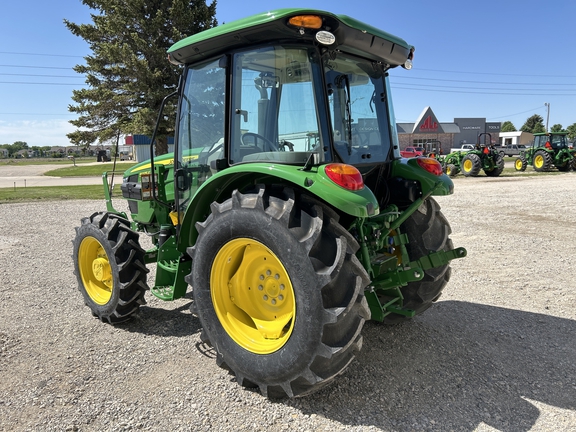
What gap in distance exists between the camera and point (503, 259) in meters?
6.36

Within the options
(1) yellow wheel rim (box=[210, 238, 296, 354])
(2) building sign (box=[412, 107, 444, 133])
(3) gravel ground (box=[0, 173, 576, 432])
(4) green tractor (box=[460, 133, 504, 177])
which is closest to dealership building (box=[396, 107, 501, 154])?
(2) building sign (box=[412, 107, 444, 133])

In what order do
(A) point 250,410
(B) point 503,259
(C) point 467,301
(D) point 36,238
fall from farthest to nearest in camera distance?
(D) point 36,238
(B) point 503,259
(C) point 467,301
(A) point 250,410

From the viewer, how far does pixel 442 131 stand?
59.8 m

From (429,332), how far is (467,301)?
3.62 feet

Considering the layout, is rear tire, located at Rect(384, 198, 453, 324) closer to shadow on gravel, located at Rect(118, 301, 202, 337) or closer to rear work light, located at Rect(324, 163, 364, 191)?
rear work light, located at Rect(324, 163, 364, 191)

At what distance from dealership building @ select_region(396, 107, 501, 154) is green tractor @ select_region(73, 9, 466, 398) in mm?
48144

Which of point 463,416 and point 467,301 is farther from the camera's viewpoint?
point 467,301

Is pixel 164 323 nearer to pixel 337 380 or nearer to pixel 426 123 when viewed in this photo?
pixel 337 380

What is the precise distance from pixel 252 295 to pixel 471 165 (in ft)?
68.4

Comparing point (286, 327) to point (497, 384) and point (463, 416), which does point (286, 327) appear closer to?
point (463, 416)

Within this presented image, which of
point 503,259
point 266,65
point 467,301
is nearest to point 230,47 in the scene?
point 266,65

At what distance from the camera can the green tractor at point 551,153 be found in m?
22.7

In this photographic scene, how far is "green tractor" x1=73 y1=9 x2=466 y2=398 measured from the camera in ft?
8.46

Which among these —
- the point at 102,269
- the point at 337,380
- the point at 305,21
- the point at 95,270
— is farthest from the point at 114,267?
the point at 305,21
